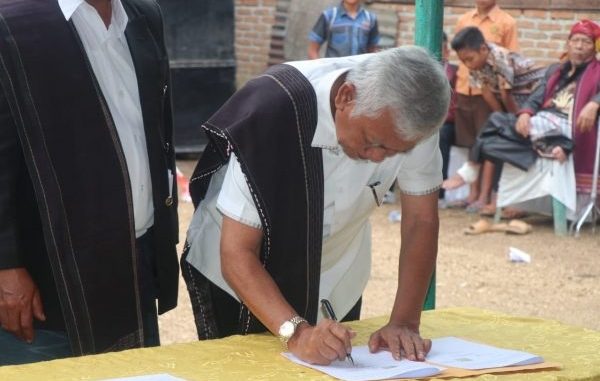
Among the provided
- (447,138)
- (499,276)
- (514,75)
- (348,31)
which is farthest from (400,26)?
(499,276)

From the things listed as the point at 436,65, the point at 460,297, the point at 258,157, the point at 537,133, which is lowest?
the point at 460,297

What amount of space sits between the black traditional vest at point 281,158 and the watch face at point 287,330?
24cm

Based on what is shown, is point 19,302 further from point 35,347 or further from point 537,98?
point 537,98

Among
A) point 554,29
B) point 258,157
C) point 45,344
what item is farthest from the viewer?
point 554,29

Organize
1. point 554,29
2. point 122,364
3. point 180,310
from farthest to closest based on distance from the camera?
point 554,29 → point 180,310 → point 122,364

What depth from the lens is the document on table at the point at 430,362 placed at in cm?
258

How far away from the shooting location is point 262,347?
2.79 metres

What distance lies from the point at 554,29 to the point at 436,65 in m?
7.07

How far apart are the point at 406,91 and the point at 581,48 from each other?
18.6 feet

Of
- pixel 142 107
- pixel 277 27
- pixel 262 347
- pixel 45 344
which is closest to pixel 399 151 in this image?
pixel 262 347

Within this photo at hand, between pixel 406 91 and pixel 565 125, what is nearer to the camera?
pixel 406 91

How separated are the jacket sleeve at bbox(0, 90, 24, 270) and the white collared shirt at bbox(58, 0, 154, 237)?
27 centimetres

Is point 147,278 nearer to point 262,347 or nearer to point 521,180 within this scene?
point 262,347

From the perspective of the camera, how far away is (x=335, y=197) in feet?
9.56
